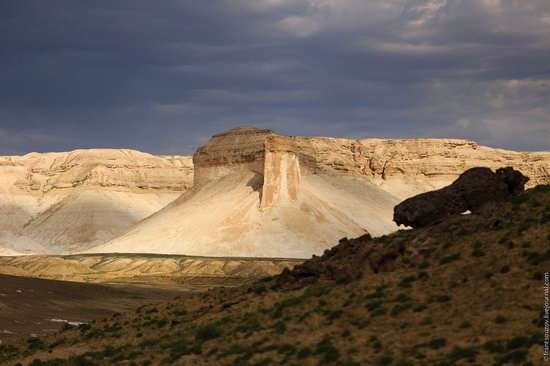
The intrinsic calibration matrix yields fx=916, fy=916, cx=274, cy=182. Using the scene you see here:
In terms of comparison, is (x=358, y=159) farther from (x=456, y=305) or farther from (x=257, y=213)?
(x=456, y=305)

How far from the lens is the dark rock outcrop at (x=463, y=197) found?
30.4m

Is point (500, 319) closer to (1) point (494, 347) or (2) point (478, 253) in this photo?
(1) point (494, 347)

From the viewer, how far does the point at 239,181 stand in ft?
497

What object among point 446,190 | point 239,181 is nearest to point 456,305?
point 446,190

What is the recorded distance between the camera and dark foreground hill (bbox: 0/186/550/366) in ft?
69.2

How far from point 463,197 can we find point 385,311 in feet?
25.8

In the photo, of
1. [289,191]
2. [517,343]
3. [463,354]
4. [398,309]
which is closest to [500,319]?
[517,343]

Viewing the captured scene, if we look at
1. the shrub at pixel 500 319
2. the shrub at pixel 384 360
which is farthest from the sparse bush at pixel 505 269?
the shrub at pixel 384 360

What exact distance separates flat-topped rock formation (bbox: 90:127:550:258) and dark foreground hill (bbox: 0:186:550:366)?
3660 inches

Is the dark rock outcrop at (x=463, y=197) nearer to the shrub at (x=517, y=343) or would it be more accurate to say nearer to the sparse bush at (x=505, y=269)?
the sparse bush at (x=505, y=269)

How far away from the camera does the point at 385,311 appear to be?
23922mm

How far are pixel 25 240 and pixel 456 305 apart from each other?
548 feet

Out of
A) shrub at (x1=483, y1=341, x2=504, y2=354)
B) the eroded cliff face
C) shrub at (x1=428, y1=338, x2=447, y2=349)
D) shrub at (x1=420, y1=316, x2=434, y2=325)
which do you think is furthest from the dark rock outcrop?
the eroded cliff face

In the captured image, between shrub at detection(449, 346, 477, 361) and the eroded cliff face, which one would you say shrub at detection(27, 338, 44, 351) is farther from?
the eroded cliff face
